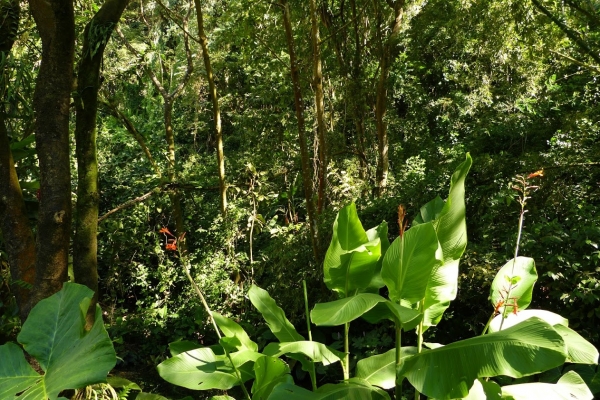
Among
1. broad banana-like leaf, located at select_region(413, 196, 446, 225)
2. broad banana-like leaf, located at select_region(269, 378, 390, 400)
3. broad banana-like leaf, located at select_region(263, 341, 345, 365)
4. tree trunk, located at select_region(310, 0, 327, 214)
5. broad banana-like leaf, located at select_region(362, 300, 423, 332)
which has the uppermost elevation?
tree trunk, located at select_region(310, 0, 327, 214)

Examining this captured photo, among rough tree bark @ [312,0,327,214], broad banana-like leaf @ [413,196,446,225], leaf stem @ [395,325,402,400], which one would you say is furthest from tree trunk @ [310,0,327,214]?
leaf stem @ [395,325,402,400]

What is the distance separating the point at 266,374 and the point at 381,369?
18.3 inches

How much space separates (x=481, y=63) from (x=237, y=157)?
190 inches

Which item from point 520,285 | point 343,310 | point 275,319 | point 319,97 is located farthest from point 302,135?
point 343,310

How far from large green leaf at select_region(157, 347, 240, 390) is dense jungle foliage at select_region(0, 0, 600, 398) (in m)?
0.50

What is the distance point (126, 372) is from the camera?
4941 millimetres

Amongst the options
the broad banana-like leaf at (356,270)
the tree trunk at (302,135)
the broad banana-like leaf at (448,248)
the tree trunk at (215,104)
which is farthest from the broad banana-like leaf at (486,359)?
the tree trunk at (215,104)

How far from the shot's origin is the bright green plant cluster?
1.65m

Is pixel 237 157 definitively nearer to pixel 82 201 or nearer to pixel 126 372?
pixel 126 372

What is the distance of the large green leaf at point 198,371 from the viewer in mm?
2193

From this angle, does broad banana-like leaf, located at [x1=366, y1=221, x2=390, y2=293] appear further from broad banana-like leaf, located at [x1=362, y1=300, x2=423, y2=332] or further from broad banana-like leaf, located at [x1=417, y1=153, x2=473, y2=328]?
broad banana-like leaf, located at [x1=417, y1=153, x2=473, y2=328]

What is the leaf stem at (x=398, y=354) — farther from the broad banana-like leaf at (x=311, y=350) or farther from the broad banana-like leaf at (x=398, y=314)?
the broad banana-like leaf at (x=311, y=350)

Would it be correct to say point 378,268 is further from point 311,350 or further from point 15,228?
point 15,228

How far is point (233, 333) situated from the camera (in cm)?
230
